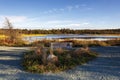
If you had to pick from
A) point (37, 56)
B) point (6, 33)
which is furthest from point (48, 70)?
point (6, 33)

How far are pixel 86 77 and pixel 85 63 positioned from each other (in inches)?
133

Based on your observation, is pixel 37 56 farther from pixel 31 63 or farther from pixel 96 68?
pixel 96 68

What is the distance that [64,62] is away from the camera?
39.7ft

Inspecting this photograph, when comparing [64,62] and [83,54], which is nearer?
[64,62]

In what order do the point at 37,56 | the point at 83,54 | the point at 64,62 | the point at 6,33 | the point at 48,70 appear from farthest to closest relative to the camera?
the point at 6,33, the point at 83,54, the point at 37,56, the point at 64,62, the point at 48,70

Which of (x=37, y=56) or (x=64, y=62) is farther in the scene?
(x=37, y=56)

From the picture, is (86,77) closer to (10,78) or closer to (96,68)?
(96,68)

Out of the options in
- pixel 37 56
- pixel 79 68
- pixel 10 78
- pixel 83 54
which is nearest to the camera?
pixel 10 78

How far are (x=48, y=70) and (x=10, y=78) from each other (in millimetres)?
2009

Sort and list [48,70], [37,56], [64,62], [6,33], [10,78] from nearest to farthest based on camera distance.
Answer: [10,78]
[48,70]
[64,62]
[37,56]
[6,33]

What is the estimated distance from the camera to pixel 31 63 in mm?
11828

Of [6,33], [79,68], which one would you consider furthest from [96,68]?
[6,33]

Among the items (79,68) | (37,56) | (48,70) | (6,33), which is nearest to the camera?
(48,70)

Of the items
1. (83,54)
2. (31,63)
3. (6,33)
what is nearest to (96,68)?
(31,63)
